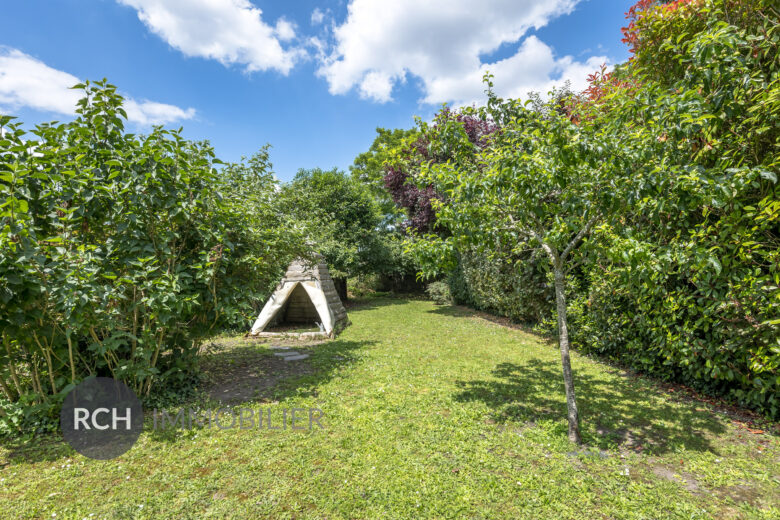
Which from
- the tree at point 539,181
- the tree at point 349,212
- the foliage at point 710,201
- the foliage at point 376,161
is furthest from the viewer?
the foliage at point 376,161

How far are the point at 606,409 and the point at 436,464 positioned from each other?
2761mm

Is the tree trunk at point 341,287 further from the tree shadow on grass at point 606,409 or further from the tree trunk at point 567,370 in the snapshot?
the tree trunk at point 567,370

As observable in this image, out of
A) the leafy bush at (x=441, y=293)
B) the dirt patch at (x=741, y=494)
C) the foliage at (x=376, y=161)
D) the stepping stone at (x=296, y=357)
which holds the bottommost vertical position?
the dirt patch at (x=741, y=494)

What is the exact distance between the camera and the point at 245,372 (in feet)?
21.4

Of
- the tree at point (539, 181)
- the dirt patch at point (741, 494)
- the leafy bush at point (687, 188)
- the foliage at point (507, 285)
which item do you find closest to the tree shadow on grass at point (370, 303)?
the foliage at point (507, 285)

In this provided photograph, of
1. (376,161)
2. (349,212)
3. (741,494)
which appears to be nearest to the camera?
(741,494)

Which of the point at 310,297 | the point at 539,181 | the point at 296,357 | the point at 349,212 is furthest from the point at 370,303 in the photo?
the point at 539,181

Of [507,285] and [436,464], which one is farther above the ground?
[507,285]

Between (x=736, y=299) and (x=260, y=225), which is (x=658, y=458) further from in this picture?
(x=260, y=225)

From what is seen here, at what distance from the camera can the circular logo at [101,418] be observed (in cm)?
383

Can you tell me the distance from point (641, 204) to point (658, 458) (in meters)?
2.60

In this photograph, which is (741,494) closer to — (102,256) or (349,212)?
(102,256)

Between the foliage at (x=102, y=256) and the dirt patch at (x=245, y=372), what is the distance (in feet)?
2.44

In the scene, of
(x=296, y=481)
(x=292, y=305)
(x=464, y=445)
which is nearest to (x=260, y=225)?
(x=296, y=481)
